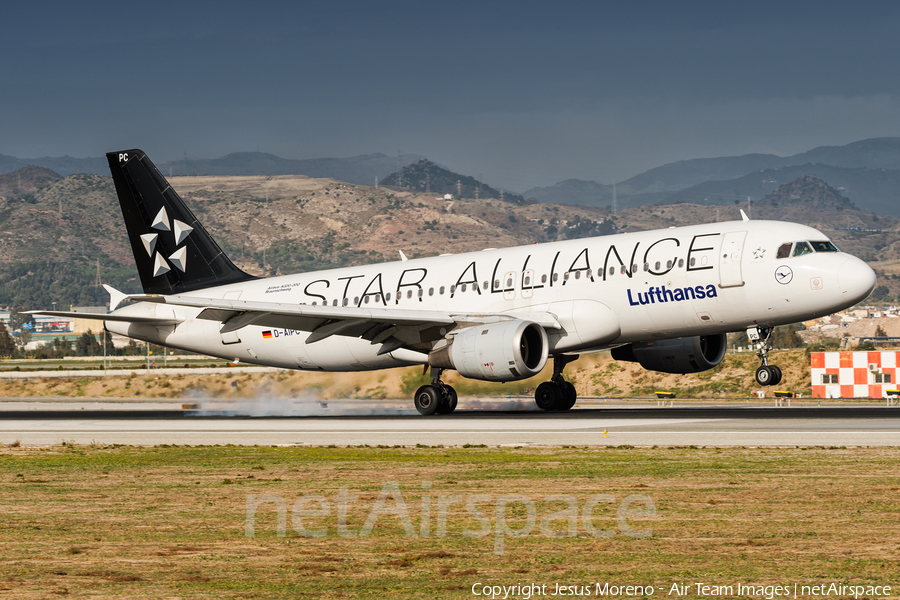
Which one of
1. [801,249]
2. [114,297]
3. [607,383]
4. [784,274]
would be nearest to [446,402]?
[784,274]

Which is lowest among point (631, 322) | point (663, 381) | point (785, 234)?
point (663, 381)

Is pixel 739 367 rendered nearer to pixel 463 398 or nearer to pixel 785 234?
pixel 463 398

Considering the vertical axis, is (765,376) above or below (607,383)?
above

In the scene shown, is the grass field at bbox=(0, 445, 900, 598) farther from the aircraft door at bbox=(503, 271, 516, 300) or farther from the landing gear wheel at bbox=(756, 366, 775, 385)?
the aircraft door at bbox=(503, 271, 516, 300)

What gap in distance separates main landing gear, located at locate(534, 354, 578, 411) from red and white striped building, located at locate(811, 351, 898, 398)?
28.0 metres

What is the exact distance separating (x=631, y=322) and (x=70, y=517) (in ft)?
69.3

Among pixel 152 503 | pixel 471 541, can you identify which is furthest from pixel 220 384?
pixel 471 541

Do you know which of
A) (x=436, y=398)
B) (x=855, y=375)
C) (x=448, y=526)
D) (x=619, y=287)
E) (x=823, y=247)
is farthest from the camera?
(x=855, y=375)

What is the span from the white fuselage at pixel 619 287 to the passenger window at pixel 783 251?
0.42ft

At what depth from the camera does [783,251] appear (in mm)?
28656

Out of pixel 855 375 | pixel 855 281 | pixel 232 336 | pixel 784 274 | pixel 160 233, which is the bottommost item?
pixel 855 375

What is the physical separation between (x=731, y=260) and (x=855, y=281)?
334cm

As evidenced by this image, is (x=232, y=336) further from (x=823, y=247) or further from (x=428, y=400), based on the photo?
(x=823, y=247)

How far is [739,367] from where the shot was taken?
226ft
